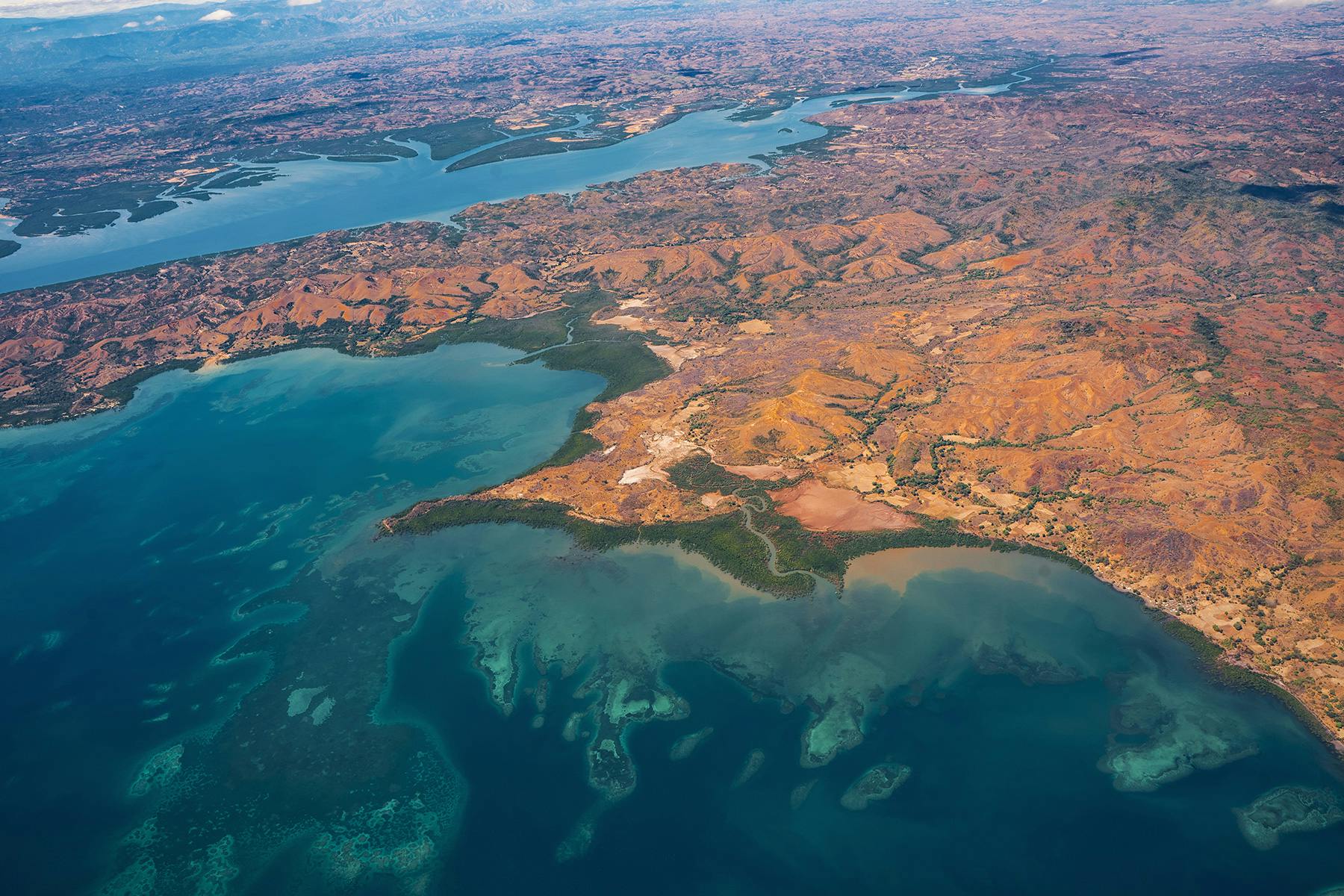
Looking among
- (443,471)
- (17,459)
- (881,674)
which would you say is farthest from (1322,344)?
(17,459)

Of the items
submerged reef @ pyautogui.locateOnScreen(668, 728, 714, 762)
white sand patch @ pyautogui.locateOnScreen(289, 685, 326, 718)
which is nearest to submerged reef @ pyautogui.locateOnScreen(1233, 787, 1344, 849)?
submerged reef @ pyautogui.locateOnScreen(668, 728, 714, 762)

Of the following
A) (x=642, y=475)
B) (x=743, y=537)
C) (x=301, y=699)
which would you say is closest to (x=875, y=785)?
(x=743, y=537)

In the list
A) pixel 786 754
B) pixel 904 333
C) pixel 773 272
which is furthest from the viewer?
pixel 773 272

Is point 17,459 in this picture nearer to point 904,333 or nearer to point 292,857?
point 292,857

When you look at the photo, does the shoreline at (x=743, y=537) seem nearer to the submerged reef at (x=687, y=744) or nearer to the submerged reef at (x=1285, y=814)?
the submerged reef at (x=1285, y=814)

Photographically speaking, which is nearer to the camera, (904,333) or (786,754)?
(786,754)
